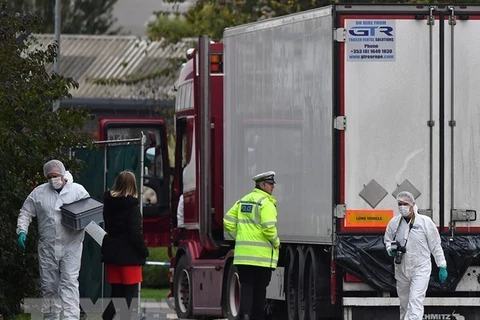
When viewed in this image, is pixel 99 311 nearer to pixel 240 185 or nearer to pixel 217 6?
pixel 240 185

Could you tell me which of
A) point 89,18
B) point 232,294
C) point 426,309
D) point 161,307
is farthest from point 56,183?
point 89,18

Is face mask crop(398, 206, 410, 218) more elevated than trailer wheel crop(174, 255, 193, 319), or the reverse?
face mask crop(398, 206, 410, 218)

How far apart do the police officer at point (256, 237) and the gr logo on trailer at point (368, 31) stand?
5.86 ft

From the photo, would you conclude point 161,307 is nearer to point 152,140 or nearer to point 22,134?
point 152,140

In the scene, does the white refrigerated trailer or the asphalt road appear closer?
the white refrigerated trailer

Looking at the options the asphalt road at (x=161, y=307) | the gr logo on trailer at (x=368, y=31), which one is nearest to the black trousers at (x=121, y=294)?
the gr logo on trailer at (x=368, y=31)

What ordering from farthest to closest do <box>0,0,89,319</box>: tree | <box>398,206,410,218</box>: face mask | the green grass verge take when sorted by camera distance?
the green grass verge
<box>0,0,89,319</box>: tree
<box>398,206,410,218</box>: face mask

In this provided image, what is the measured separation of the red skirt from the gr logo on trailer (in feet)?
10.9

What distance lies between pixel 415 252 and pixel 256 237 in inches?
74.5

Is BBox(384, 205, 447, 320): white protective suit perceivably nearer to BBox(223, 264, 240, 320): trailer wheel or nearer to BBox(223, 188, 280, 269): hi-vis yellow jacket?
BBox(223, 188, 280, 269): hi-vis yellow jacket

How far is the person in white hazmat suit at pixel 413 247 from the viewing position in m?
15.2

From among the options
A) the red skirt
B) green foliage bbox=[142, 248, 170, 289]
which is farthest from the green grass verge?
the red skirt

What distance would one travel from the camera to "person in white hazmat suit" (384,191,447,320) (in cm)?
1522

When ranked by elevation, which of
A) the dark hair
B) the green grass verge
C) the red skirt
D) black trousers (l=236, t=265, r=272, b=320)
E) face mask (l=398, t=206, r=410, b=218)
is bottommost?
the green grass verge
